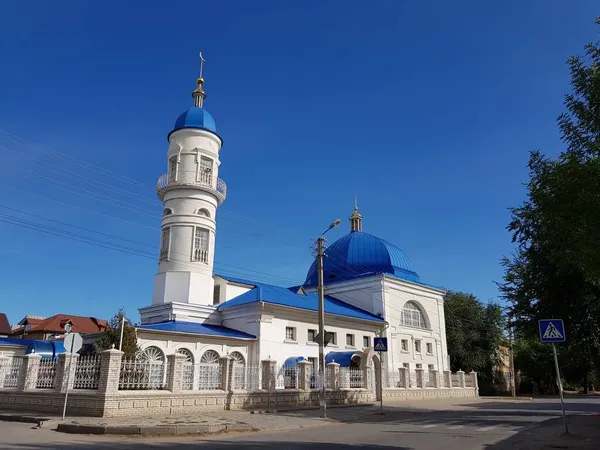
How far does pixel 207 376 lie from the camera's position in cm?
1848

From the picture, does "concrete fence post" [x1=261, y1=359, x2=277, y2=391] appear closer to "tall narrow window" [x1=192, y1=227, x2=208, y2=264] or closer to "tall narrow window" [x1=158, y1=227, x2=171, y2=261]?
"tall narrow window" [x1=192, y1=227, x2=208, y2=264]

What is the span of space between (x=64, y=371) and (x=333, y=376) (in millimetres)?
11849

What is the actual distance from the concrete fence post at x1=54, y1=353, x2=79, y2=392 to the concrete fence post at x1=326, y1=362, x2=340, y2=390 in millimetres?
11309

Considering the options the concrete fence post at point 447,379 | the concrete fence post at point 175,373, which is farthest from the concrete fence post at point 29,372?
the concrete fence post at point 447,379

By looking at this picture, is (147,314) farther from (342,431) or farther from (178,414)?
(342,431)

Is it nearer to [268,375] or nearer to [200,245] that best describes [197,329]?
[200,245]

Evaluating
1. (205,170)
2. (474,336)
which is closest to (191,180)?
(205,170)

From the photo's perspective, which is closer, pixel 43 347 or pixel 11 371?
pixel 11 371

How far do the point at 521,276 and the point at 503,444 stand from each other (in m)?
10.5

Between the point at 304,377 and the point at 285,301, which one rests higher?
the point at 285,301

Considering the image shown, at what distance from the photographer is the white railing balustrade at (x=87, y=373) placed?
15818mm

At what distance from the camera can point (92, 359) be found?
1616 centimetres

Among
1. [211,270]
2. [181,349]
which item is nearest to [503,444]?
[181,349]

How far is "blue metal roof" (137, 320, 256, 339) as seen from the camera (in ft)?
82.3
